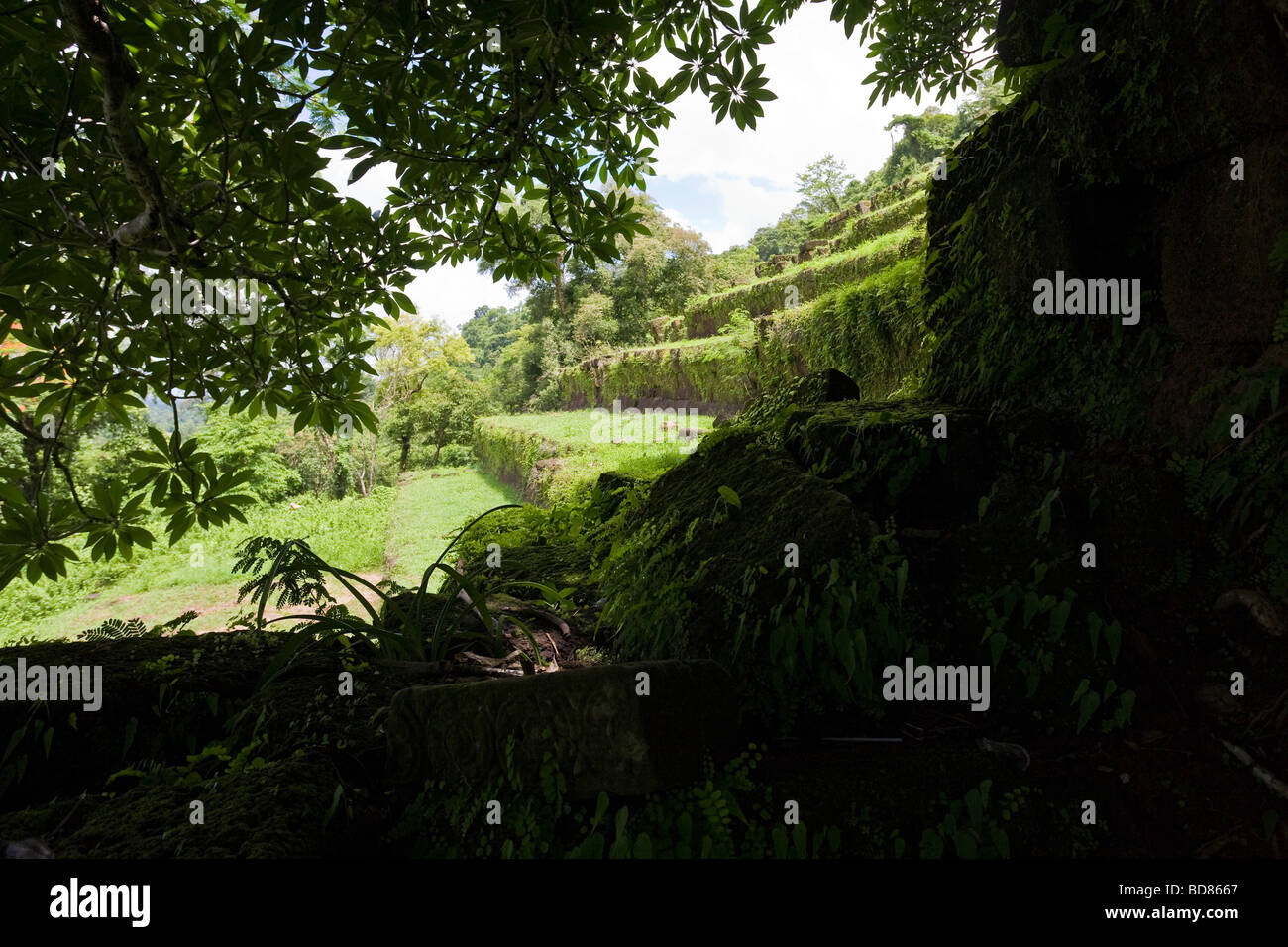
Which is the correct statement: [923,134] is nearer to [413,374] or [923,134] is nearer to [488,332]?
[413,374]

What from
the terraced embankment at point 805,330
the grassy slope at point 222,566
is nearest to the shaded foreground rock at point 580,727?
the terraced embankment at point 805,330

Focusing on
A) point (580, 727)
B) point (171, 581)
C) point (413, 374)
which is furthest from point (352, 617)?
point (413, 374)

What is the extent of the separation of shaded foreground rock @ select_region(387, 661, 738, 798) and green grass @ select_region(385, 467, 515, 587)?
5804 millimetres

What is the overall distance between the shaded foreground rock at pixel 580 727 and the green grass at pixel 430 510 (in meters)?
5.80

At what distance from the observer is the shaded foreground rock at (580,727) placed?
158 centimetres

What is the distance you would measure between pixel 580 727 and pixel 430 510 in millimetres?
13046

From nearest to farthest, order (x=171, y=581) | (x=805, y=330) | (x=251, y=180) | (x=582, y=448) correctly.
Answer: (x=251, y=180) → (x=805, y=330) → (x=582, y=448) → (x=171, y=581)

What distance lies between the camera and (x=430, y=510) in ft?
45.3

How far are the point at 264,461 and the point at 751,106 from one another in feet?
72.3

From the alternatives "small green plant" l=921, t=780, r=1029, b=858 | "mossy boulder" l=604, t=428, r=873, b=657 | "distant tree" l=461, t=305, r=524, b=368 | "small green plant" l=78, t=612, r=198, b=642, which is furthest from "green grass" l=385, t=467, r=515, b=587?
"distant tree" l=461, t=305, r=524, b=368

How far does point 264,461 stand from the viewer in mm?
20297

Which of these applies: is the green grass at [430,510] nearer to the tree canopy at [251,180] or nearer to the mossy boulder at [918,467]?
the tree canopy at [251,180]

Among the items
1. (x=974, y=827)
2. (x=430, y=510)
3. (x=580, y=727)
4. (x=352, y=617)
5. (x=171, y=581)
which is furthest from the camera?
(x=430, y=510)
